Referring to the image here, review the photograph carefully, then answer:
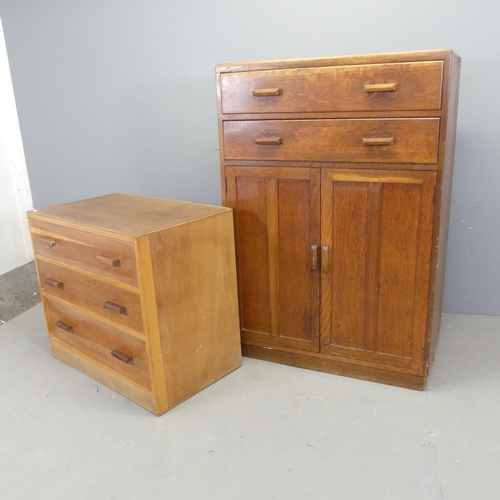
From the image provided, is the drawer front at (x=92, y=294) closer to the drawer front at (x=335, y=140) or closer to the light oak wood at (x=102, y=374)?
the light oak wood at (x=102, y=374)

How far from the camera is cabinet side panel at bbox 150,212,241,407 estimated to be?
70.7 inches

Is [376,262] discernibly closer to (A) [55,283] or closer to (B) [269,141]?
(B) [269,141]

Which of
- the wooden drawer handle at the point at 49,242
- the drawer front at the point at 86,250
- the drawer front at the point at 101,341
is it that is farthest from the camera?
the wooden drawer handle at the point at 49,242

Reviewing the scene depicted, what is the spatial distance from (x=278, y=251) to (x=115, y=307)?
681mm

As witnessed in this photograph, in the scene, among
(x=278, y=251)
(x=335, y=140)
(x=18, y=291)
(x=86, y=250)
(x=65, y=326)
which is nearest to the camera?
(x=335, y=140)

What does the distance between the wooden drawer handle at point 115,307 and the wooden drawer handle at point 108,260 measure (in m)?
0.16

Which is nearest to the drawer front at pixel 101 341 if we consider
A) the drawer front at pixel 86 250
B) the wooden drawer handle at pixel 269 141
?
the drawer front at pixel 86 250

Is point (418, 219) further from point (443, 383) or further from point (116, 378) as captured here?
point (116, 378)

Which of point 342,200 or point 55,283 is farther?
point 55,283

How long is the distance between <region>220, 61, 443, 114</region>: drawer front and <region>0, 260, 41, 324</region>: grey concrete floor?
5.73 feet

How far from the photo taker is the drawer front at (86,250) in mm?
1738

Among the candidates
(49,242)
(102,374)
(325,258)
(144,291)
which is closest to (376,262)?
(325,258)

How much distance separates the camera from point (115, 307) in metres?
1.84

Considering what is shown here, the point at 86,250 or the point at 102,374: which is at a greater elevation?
the point at 86,250
